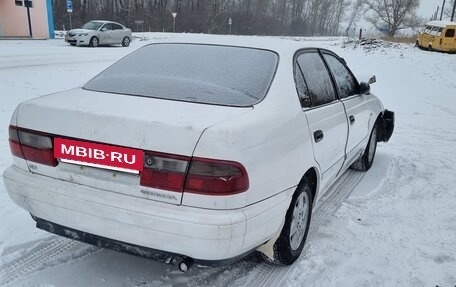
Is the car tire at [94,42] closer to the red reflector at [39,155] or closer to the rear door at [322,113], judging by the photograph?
the rear door at [322,113]

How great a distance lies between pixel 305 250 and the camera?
3256 mm

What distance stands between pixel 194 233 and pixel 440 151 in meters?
5.38

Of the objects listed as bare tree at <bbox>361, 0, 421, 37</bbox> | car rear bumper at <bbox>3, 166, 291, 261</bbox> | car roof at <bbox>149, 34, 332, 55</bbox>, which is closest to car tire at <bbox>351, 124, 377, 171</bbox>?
car roof at <bbox>149, 34, 332, 55</bbox>

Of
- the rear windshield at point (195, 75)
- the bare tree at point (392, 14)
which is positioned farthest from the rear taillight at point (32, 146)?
the bare tree at point (392, 14)

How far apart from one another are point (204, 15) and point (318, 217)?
59.3 meters

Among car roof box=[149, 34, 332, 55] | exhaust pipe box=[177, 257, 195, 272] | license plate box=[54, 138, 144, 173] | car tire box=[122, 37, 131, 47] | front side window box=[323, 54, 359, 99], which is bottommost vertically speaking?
car tire box=[122, 37, 131, 47]

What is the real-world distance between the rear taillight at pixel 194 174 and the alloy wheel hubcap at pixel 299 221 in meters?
0.87

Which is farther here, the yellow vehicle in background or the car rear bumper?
the yellow vehicle in background

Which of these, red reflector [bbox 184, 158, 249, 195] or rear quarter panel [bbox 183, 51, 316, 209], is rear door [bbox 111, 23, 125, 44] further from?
red reflector [bbox 184, 158, 249, 195]

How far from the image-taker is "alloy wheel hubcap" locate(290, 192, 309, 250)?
293 centimetres

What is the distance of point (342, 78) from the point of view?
4121mm

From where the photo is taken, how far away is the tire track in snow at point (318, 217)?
9.27 ft

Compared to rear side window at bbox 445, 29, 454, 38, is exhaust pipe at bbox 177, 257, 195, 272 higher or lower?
lower

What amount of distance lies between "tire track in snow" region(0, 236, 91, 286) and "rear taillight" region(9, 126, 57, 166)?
81 centimetres
